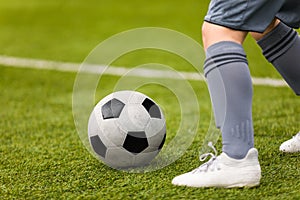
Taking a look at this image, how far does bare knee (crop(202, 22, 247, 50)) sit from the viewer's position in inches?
92.0

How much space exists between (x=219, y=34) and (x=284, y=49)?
1.75ft

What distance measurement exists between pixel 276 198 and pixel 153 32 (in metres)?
5.25

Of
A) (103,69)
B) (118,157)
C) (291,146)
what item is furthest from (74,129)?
(103,69)

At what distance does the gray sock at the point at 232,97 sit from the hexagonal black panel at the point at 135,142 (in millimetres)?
410

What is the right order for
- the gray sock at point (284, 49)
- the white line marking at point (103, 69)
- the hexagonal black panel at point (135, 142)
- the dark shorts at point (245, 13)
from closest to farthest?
1. the dark shorts at point (245, 13)
2. the hexagonal black panel at point (135, 142)
3. the gray sock at point (284, 49)
4. the white line marking at point (103, 69)

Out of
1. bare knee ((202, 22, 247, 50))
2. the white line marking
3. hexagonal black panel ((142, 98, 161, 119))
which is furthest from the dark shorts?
the white line marking

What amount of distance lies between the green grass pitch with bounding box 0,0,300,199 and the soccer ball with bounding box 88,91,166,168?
3.2 inches

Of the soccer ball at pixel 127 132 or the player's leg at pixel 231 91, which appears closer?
the player's leg at pixel 231 91

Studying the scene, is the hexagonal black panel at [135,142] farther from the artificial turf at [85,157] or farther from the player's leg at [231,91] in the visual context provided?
the player's leg at [231,91]

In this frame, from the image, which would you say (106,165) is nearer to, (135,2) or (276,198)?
(276,198)

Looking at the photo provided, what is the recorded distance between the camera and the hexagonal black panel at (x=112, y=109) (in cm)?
265

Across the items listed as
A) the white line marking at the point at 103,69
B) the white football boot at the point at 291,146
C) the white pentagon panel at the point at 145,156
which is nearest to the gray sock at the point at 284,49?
the white football boot at the point at 291,146

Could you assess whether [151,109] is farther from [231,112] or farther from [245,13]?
[245,13]

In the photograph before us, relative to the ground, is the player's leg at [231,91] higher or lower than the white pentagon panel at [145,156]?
higher
